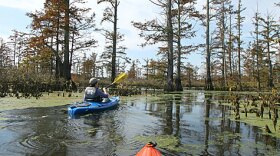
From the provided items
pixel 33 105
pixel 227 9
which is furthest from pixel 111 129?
pixel 227 9

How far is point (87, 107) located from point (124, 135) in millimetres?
3472

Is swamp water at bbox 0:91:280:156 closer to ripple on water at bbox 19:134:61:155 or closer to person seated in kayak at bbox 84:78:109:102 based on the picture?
ripple on water at bbox 19:134:61:155

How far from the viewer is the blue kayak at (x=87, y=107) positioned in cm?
970

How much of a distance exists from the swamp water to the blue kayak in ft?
0.80

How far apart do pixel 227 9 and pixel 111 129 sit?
92.3 feet

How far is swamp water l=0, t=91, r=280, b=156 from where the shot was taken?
5.53 m

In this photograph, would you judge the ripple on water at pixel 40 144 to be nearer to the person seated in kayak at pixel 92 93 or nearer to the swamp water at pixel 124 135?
the swamp water at pixel 124 135

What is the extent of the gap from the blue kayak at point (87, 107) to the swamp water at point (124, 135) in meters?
0.25

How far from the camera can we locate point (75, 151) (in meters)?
5.44

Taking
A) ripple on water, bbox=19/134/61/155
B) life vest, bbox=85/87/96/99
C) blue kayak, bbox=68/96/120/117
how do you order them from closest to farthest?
ripple on water, bbox=19/134/61/155
blue kayak, bbox=68/96/120/117
life vest, bbox=85/87/96/99

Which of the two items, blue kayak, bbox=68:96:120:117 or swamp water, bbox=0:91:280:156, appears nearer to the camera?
swamp water, bbox=0:91:280:156

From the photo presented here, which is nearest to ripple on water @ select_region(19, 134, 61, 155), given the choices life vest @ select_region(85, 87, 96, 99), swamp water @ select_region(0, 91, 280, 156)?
swamp water @ select_region(0, 91, 280, 156)

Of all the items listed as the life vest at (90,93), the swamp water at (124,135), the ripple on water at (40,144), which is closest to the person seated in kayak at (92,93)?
the life vest at (90,93)

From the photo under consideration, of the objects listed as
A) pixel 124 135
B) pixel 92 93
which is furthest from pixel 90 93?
pixel 124 135
